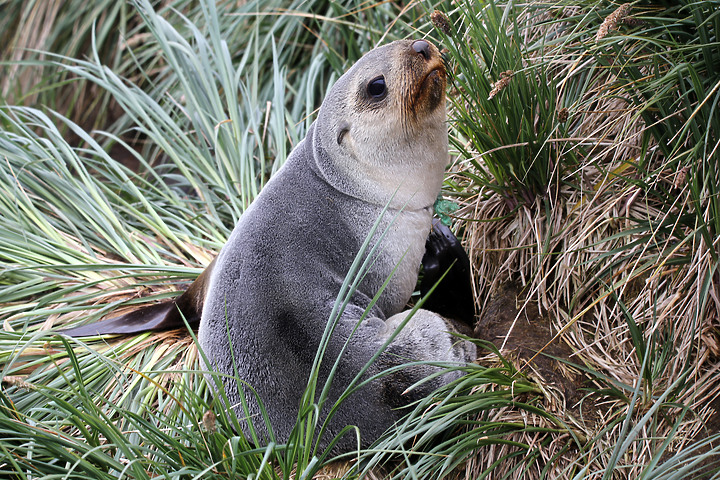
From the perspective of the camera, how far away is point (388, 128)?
2531 mm

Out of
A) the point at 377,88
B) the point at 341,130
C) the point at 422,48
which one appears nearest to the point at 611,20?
the point at 422,48

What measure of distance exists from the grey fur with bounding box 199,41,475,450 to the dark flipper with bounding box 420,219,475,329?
133mm

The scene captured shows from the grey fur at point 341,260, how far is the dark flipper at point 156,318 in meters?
0.35

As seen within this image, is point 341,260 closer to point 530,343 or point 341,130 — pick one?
point 341,130

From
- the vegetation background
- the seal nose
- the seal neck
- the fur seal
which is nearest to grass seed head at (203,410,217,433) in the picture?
the vegetation background

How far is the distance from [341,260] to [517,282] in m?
0.75

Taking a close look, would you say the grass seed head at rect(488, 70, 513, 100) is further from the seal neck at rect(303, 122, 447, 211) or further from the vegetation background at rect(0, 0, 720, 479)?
the seal neck at rect(303, 122, 447, 211)

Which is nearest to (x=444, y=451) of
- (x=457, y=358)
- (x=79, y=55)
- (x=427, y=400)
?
(x=427, y=400)

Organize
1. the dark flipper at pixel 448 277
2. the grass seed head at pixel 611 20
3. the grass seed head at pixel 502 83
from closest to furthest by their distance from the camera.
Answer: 1. the grass seed head at pixel 611 20
2. the grass seed head at pixel 502 83
3. the dark flipper at pixel 448 277

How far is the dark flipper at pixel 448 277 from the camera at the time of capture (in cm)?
271

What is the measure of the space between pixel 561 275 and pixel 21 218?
8.20ft

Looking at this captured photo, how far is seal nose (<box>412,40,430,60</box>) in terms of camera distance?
2.49 m

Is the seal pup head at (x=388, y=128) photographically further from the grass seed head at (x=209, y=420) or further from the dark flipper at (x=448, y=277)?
the grass seed head at (x=209, y=420)

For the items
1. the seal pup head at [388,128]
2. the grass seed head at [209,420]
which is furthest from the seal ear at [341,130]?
the grass seed head at [209,420]
